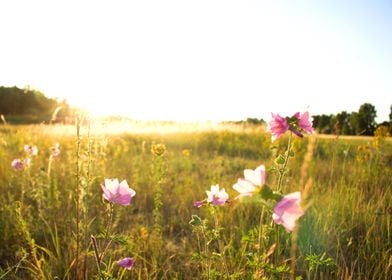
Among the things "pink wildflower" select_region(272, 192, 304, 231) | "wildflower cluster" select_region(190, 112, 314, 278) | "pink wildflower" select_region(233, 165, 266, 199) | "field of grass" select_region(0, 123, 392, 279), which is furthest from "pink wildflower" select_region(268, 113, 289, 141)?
"pink wildflower" select_region(272, 192, 304, 231)

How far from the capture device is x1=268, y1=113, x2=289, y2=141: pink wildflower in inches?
44.1

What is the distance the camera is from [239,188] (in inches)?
33.8

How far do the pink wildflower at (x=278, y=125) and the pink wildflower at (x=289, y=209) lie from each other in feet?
1.48

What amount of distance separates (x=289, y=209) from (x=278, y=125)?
0.48 meters

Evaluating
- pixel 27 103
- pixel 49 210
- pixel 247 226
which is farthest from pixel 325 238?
pixel 27 103

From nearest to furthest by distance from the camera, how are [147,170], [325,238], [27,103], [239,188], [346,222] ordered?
[239,188], [325,238], [346,222], [147,170], [27,103]

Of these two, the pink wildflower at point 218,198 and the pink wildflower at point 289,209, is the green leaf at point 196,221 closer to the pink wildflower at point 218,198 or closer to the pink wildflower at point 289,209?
the pink wildflower at point 218,198

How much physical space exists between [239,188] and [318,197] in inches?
97.5

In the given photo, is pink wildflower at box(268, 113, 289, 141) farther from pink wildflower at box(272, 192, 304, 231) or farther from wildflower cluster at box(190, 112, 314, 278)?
pink wildflower at box(272, 192, 304, 231)

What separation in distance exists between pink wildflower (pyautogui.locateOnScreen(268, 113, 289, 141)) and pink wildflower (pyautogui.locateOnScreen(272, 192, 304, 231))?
1.48 feet

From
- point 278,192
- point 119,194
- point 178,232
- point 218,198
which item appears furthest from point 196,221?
point 178,232

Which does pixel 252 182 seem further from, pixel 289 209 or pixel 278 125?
pixel 278 125

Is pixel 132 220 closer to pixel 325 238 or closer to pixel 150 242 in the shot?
pixel 150 242

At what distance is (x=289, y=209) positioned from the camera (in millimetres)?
706
